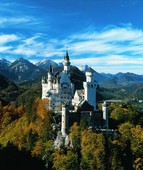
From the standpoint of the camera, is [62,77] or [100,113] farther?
[62,77]

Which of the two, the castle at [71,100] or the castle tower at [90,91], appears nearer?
the castle at [71,100]

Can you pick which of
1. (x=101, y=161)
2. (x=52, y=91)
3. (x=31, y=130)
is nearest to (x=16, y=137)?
(x=31, y=130)

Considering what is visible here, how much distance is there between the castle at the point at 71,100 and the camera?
86.6 meters

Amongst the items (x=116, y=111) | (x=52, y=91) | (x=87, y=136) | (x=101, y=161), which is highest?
(x=52, y=91)

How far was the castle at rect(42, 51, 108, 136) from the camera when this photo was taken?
8662 cm

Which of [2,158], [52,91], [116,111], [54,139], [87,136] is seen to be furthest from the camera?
[52,91]

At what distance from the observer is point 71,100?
10219cm

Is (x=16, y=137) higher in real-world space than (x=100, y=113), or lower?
lower

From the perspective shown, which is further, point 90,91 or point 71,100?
point 71,100

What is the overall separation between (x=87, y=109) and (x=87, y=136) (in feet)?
39.4

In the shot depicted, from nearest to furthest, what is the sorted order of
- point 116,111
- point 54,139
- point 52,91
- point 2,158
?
point 2,158, point 54,139, point 116,111, point 52,91

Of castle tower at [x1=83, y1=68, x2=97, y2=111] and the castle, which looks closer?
the castle

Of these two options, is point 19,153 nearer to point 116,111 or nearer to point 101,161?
point 101,161

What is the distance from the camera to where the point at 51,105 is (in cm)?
9950
